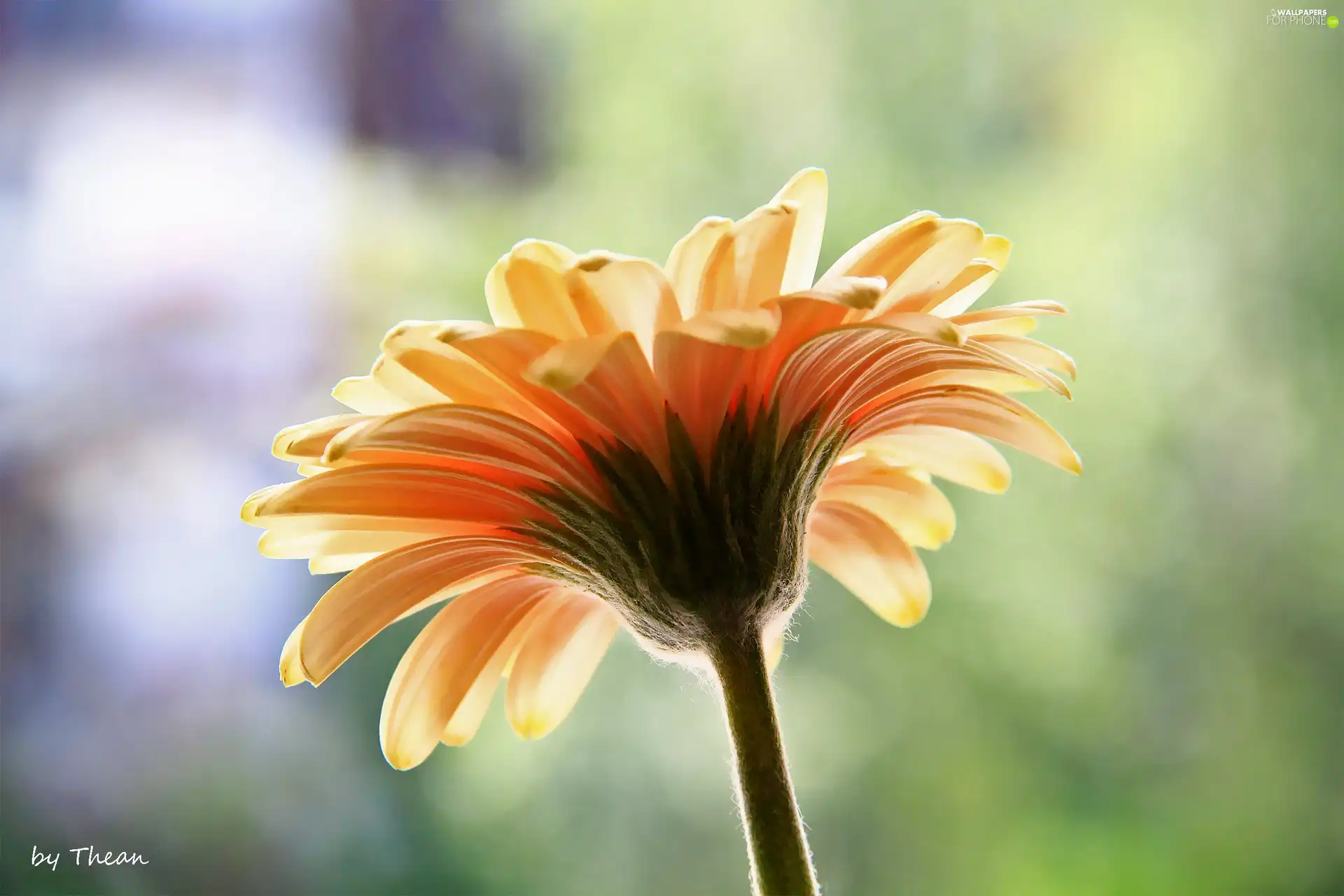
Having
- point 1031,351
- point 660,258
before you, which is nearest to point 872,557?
point 1031,351

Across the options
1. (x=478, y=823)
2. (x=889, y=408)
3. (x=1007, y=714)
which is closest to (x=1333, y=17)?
(x=1007, y=714)

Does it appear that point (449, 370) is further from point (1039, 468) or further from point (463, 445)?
point (1039, 468)

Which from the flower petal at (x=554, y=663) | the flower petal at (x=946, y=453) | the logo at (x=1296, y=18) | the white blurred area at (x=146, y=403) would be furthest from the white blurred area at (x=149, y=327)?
the logo at (x=1296, y=18)

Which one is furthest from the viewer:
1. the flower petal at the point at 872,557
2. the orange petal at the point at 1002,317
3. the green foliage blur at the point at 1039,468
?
the green foliage blur at the point at 1039,468

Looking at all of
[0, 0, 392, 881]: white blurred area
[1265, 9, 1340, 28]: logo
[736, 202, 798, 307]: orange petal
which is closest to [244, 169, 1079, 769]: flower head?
[736, 202, 798, 307]: orange petal

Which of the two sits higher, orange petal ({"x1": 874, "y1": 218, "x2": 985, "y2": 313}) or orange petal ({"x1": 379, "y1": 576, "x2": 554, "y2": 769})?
orange petal ({"x1": 874, "y1": 218, "x2": 985, "y2": 313})

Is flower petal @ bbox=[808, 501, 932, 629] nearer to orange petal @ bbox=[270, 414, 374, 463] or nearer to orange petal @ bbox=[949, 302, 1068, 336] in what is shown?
orange petal @ bbox=[949, 302, 1068, 336]

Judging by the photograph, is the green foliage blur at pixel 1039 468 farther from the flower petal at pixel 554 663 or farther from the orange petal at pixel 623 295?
the orange petal at pixel 623 295

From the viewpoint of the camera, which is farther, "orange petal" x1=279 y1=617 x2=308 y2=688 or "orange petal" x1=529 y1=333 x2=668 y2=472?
"orange petal" x1=279 y1=617 x2=308 y2=688
